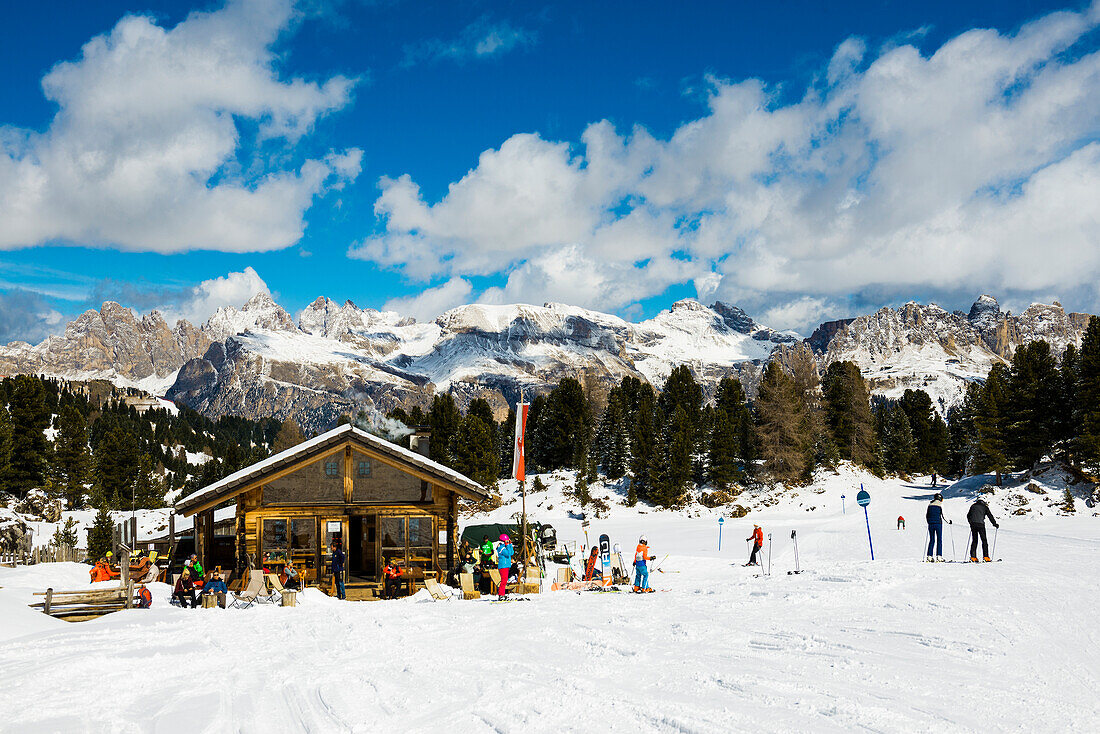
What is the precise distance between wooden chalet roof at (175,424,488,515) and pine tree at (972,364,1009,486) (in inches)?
1679

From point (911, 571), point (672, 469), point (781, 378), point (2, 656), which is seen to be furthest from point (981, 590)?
point (781, 378)

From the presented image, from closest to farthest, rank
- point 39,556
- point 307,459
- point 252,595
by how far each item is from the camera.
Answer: point 252,595, point 307,459, point 39,556

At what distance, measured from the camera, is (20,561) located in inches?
1291

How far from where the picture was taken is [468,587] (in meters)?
20.9

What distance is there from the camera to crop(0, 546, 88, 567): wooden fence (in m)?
32.5

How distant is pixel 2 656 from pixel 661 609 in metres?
12.8

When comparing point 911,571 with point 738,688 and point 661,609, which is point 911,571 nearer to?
point 661,609

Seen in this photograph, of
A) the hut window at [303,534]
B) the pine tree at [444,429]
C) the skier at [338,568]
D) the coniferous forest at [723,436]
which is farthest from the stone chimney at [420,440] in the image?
the pine tree at [444,429]

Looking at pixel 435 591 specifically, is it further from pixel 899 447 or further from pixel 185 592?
pixel 899 447

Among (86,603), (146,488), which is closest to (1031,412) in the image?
(86,603)

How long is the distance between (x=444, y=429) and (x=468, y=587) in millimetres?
61495

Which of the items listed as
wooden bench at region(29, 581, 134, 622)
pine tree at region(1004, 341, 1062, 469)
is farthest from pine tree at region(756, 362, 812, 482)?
wooden bench at region(29, 581, 134, 622)

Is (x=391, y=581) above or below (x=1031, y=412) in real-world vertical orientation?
below

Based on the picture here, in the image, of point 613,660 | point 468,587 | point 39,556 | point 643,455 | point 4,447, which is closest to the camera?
point 613,660
